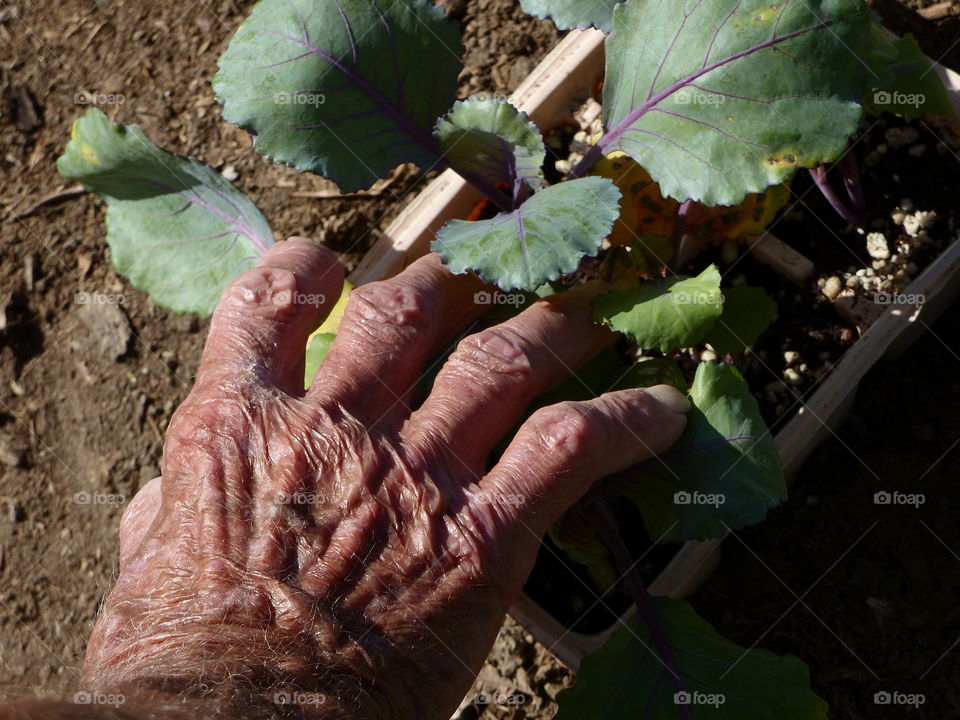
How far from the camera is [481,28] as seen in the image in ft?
6.84

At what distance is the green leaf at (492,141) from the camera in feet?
4.31

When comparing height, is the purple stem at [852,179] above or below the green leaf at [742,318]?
above

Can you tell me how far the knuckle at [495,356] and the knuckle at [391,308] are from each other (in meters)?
0.08

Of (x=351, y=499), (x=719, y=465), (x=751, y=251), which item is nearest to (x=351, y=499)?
(x=351, y=499)

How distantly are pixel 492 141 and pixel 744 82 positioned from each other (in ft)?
1.18

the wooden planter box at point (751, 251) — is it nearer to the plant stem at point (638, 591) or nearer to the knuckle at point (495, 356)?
the plant stem at point (638, 591)

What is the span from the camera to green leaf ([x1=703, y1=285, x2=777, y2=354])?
1.42m

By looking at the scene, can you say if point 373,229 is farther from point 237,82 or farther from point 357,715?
point 357,715

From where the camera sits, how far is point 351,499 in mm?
1091

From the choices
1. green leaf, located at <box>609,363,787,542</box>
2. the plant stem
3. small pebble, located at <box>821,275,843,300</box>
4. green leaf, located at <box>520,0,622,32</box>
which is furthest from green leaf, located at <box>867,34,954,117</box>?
the plant stem

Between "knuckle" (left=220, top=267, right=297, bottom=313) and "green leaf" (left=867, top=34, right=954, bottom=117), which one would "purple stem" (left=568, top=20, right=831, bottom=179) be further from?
"knuckle" (left=220, top=267, right=297, bottom=313)

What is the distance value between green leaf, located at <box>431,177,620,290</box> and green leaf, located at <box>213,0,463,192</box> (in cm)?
24

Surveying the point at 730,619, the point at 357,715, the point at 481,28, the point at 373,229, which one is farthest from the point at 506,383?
the point at 481,28

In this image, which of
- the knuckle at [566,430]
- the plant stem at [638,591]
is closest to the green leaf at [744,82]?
the knuckle at [566,430]
